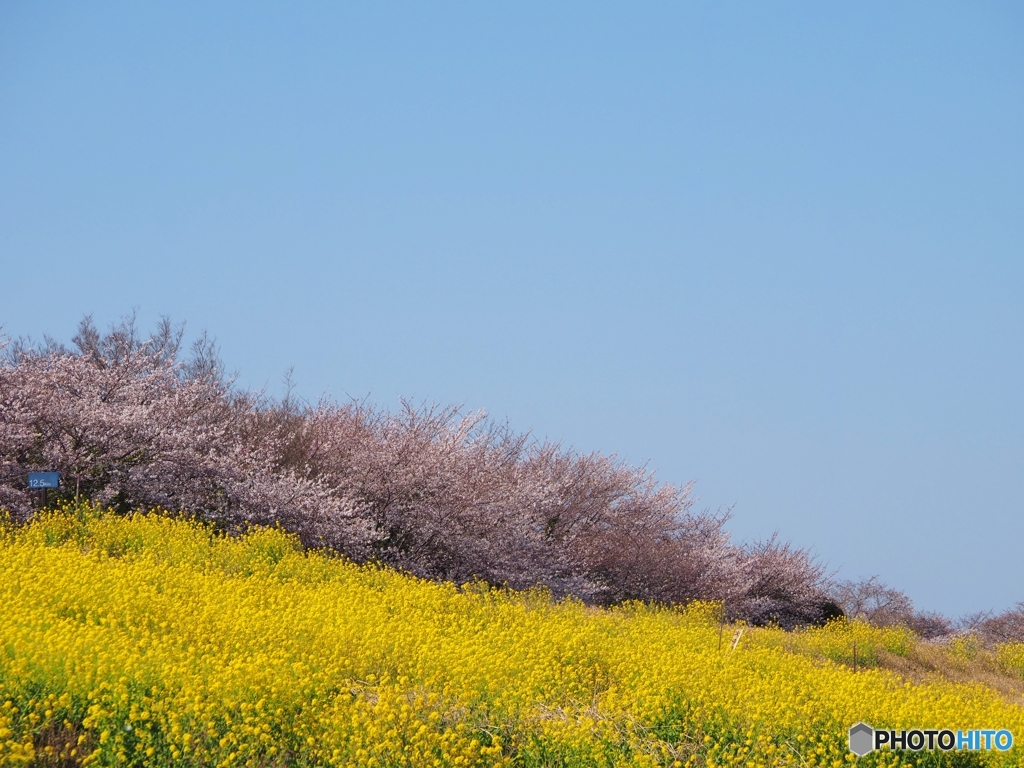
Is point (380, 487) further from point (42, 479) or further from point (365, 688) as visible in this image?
point (365, 688)

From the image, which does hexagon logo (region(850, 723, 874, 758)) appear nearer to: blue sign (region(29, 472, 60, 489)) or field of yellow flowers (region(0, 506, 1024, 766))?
field of yellow flowers (region(0, 506, 1024, 766))

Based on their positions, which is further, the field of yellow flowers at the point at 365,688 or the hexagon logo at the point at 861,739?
the hexagon logo at the point at 861,739

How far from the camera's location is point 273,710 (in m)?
6.99

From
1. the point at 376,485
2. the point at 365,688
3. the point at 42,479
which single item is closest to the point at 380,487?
the point at 376,485

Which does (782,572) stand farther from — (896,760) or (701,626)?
(896,760)

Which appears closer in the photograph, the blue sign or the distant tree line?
→ the blue sign

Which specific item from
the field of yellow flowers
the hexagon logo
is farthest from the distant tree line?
the hexagon logo

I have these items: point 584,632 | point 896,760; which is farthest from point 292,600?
point 896,760

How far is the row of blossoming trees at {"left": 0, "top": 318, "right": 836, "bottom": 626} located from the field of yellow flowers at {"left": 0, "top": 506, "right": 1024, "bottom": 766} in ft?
19.1

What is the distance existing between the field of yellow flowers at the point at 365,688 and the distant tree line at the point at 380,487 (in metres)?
5.89

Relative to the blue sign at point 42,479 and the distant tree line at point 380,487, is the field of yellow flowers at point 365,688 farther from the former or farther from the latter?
the distant tree line at point 380,487

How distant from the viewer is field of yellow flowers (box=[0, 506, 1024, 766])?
6.67m

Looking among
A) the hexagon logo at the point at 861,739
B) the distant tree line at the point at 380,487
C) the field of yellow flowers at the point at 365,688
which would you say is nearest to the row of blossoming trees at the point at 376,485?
the distant tree line at the point at 380,487

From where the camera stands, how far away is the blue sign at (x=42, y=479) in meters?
14.7
